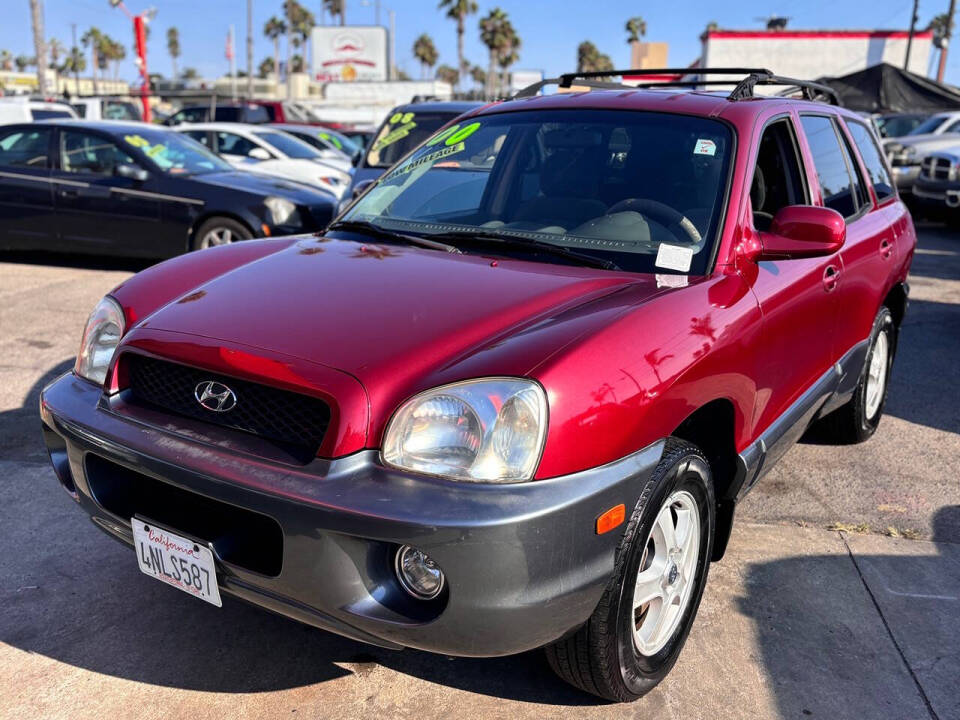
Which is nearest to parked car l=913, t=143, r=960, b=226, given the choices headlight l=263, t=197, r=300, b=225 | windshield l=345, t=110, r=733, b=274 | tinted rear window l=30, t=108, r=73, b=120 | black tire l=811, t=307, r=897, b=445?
black tire l=811, t=307, r=897, b=445

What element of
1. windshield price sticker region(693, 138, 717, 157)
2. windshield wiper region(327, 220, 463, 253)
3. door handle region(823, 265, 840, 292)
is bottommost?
door handle region(823, 265, 840, 292)

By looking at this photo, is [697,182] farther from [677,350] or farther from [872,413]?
[872,413]

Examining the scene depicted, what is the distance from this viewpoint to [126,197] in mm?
8516

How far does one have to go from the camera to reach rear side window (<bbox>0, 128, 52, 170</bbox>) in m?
8.90

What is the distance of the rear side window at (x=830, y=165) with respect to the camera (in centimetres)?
377

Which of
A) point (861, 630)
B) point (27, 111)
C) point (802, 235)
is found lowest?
point (861, 630)

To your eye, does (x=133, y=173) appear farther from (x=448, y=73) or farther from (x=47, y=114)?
(x=448, y=73)

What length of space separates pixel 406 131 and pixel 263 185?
1618mm

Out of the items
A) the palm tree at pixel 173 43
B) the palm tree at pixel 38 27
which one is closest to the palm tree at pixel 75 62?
the palm tree at pixel 173 43

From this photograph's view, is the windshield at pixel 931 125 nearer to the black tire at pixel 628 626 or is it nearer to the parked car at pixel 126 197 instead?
the parked car at pixel 126 197

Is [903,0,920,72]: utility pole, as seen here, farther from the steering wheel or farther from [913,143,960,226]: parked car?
the steering wheel

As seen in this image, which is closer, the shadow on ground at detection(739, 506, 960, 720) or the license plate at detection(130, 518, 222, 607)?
the license plate at detection(130, 518, 222, 607)

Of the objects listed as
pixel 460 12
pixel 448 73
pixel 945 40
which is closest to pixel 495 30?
pixel 460 12

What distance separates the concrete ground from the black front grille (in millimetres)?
847
